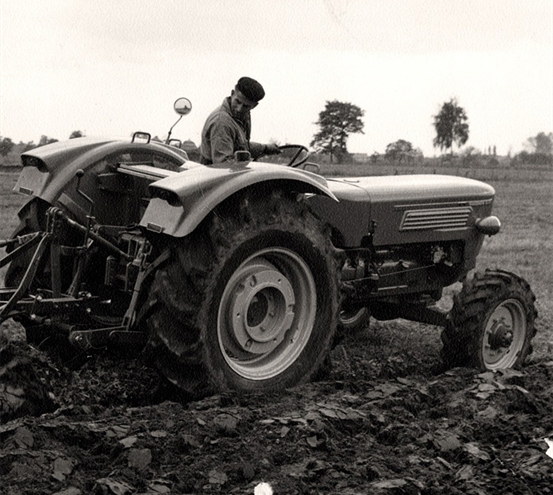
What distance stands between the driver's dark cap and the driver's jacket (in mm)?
143

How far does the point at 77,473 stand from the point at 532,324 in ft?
12.5

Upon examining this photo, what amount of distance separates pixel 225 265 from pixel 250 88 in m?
1.82

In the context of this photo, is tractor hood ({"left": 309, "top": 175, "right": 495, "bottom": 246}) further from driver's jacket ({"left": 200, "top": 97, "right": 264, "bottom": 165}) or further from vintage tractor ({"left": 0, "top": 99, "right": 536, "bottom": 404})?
driver's jacket ({"left": 200, "top": 97, "right": 264, "bottom": 165})

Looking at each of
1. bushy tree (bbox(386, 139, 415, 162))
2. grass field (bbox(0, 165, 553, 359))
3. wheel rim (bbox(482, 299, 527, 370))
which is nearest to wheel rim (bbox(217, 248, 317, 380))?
wheel rim (bbox(482, 299, 527, 370))

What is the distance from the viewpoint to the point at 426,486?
11.7 feet

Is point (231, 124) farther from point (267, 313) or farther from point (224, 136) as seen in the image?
point (267, 313)

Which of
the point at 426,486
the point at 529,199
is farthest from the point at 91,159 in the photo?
the point at 529,199

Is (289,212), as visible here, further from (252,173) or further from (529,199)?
(529,199)

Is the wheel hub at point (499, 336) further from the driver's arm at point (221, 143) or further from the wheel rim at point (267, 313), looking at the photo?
the driver's arm at point (221, 143)

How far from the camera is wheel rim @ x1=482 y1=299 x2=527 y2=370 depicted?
611 centimetres

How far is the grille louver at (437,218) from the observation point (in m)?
6.18

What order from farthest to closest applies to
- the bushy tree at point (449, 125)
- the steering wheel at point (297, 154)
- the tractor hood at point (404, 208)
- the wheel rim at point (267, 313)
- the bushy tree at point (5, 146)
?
the bushy tree at point (449, 125), the bushy tree at point (5, 146), the tractor hood at point (404, 208), the steering wheel at point (297, 154), the wheel rim at point (267, 313)

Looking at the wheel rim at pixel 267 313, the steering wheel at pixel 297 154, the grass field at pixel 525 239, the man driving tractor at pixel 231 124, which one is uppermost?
the man driving tractor at pixel 231 124

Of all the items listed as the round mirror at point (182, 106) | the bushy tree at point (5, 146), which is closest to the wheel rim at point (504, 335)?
the round mirror at point (182, 106)
